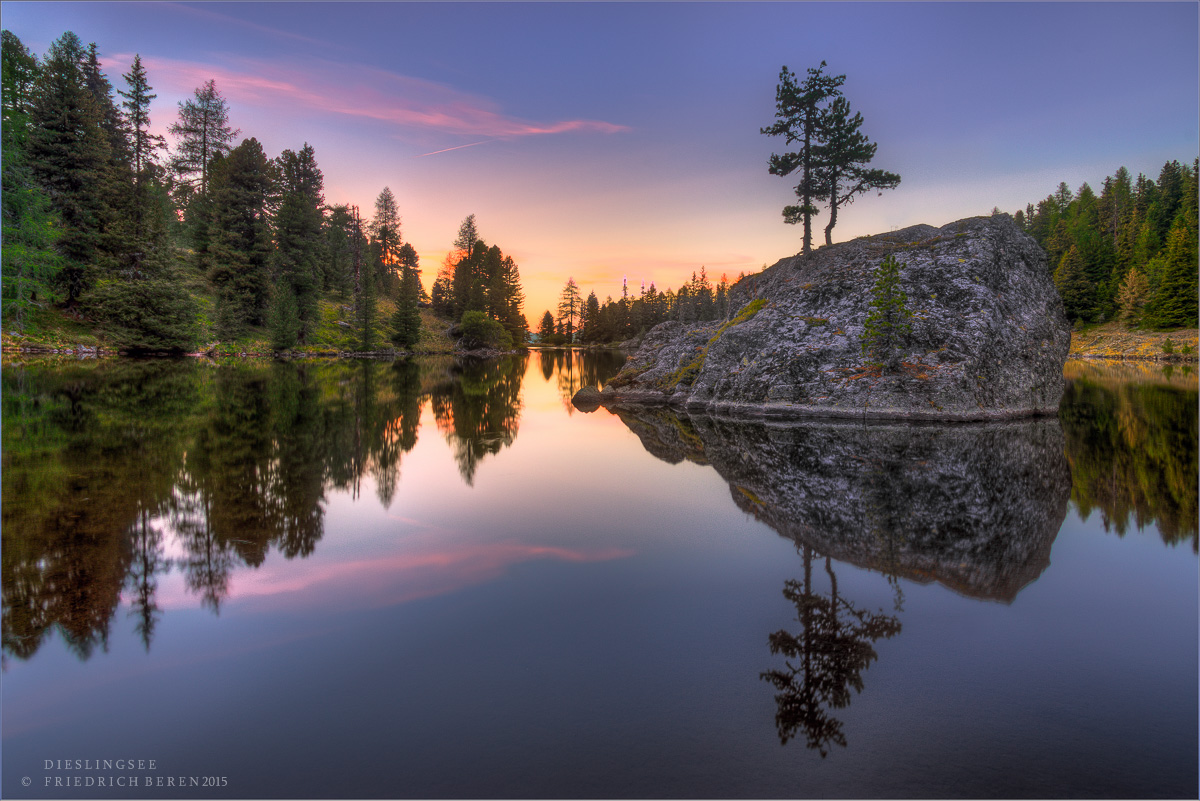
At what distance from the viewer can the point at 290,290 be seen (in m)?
62.6

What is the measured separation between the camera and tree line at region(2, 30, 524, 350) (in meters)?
43.0

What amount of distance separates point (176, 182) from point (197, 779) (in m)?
104

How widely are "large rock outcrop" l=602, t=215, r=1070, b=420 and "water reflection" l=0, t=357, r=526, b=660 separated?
1126cm

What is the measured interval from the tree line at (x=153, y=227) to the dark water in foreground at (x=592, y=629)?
4282cm

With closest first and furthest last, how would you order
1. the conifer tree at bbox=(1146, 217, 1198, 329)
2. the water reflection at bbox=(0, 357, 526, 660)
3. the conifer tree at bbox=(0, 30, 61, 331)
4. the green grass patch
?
the water reflection at bbox=(0, 357, 526, 660), the green grass patch, the conifer tree at bbox=(0, 30, 61, 331), the conifer tree at bbox=(1146, 217, 1198, 329)

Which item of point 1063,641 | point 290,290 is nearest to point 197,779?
point 1063,641

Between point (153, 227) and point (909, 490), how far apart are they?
200 feet

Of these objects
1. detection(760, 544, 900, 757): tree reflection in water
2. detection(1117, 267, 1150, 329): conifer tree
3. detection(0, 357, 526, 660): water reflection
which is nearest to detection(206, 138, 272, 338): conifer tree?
detection(0, 357, 526, 660): water reflection

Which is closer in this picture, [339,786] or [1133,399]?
[339,786]

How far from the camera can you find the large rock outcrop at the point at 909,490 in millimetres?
7340

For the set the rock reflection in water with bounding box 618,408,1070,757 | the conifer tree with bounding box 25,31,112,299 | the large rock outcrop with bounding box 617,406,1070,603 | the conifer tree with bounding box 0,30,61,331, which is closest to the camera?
the rock reflection in water with bounding box 618,408,1070,757

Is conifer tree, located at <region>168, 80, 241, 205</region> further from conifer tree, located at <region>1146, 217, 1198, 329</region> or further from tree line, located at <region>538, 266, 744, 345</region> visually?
conifer tree, located at <region>1146, 217, 1198, 329</region>

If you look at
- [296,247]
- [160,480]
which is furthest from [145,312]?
[160,480]

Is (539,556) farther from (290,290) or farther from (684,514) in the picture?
(290,290)
